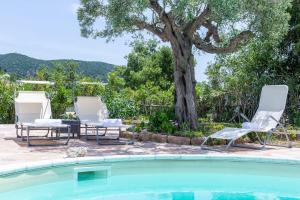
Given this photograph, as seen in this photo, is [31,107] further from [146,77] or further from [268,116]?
[146,77]

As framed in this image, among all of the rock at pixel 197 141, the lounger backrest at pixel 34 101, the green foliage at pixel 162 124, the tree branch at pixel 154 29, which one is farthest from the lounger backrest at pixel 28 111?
the rock at pixel 197 141

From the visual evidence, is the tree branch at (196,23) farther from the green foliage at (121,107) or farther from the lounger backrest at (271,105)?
the green foliage at (121,107)

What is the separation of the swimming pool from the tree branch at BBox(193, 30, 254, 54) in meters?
4.45

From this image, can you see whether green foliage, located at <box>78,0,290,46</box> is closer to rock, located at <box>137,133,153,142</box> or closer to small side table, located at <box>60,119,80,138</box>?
small side table, located at <box>60,119,80,138</box>

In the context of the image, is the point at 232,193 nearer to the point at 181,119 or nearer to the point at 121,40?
the point at 181,119

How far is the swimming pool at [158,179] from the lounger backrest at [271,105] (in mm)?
2591

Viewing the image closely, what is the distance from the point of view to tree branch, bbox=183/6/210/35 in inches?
408

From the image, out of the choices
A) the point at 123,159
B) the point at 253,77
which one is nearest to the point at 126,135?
the point at 123,159

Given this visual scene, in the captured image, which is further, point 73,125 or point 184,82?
point 184,82

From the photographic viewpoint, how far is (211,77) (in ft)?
56.9

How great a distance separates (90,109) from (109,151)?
3.12 meters

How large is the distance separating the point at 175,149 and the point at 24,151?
2.99 meters

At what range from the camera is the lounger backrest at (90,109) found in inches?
432

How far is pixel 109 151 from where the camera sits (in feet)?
26.8
